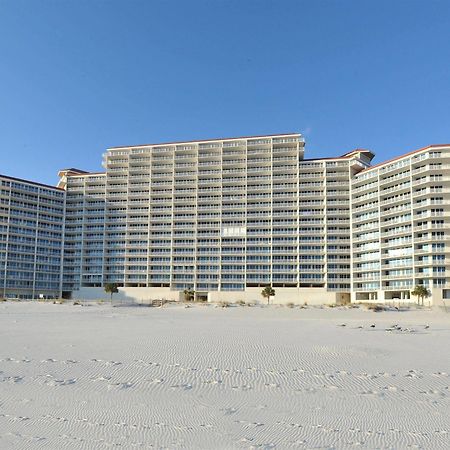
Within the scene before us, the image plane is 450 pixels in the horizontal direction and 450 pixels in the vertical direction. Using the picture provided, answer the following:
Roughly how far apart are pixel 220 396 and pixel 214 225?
103736 mm

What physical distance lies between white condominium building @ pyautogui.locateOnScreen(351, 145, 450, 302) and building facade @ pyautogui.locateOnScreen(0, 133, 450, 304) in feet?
1.16

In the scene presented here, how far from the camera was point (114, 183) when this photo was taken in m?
121

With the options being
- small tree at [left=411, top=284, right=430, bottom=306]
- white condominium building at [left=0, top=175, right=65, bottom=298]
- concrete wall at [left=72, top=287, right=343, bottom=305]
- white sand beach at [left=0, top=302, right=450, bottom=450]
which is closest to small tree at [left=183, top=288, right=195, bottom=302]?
concrete wall at [left=72, top=287, right=343, bottom=305]

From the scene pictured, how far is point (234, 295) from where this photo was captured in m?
106

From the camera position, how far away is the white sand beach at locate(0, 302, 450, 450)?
7.63 metres

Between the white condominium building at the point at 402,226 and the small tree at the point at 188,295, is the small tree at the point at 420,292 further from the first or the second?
the small tree at the point at 188,295

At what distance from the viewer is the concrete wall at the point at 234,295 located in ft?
336

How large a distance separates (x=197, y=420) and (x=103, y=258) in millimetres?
A: 112974

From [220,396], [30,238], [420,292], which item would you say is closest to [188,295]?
[30,238]

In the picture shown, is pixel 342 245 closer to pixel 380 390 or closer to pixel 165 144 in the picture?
pixel 165 144

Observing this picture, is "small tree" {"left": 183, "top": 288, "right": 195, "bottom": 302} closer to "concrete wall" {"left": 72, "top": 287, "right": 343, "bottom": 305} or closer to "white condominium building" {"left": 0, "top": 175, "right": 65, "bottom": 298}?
"concrete wall" {"left": 72, "top": 287, "right": 343, "bottom": 305}

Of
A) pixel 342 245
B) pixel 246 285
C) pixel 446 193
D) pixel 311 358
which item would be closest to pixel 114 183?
pixel 246 285

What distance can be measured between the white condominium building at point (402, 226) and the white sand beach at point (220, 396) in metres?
78.0

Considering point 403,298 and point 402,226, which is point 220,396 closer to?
point 403,298
